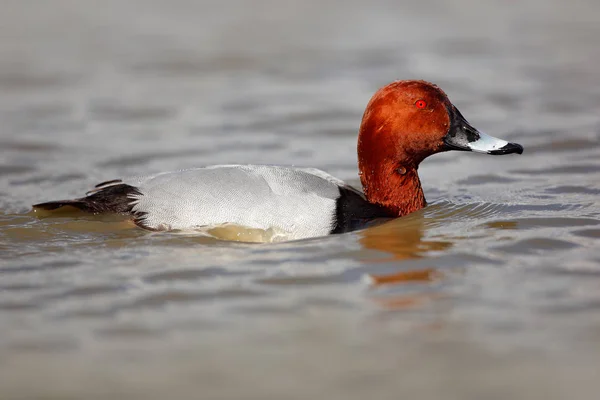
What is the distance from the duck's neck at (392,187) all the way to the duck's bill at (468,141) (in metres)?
0.34

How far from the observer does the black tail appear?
629 cm

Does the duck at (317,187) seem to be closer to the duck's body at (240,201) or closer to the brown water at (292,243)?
the duck's body at (240,201)

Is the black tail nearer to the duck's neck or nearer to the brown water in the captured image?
the brown water

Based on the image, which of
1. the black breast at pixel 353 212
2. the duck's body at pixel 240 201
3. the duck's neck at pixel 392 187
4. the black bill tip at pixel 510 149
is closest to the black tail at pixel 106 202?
the duck's body at pixel 240 201

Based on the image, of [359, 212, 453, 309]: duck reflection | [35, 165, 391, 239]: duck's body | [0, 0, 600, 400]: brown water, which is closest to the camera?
[0, 0, 600, 400]: brown water

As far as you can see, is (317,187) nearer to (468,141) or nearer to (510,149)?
(468,141)

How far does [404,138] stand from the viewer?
20.7 ft

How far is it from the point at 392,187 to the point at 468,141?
0.61 metres

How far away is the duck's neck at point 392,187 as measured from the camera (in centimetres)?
642

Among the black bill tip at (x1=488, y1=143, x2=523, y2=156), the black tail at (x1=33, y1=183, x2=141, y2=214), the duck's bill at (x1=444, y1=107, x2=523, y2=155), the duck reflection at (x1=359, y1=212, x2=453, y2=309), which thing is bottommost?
the duck reflection at (x1=359, y1=212, x2=453, y2=309)

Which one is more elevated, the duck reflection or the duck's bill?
the duck's bill

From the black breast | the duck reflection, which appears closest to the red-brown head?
the black breast

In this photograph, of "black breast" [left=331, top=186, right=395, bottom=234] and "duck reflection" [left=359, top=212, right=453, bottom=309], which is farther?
"black breast" [left=331, top=186, right=395, bottom=234]

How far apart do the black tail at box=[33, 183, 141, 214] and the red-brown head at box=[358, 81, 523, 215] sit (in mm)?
1605
